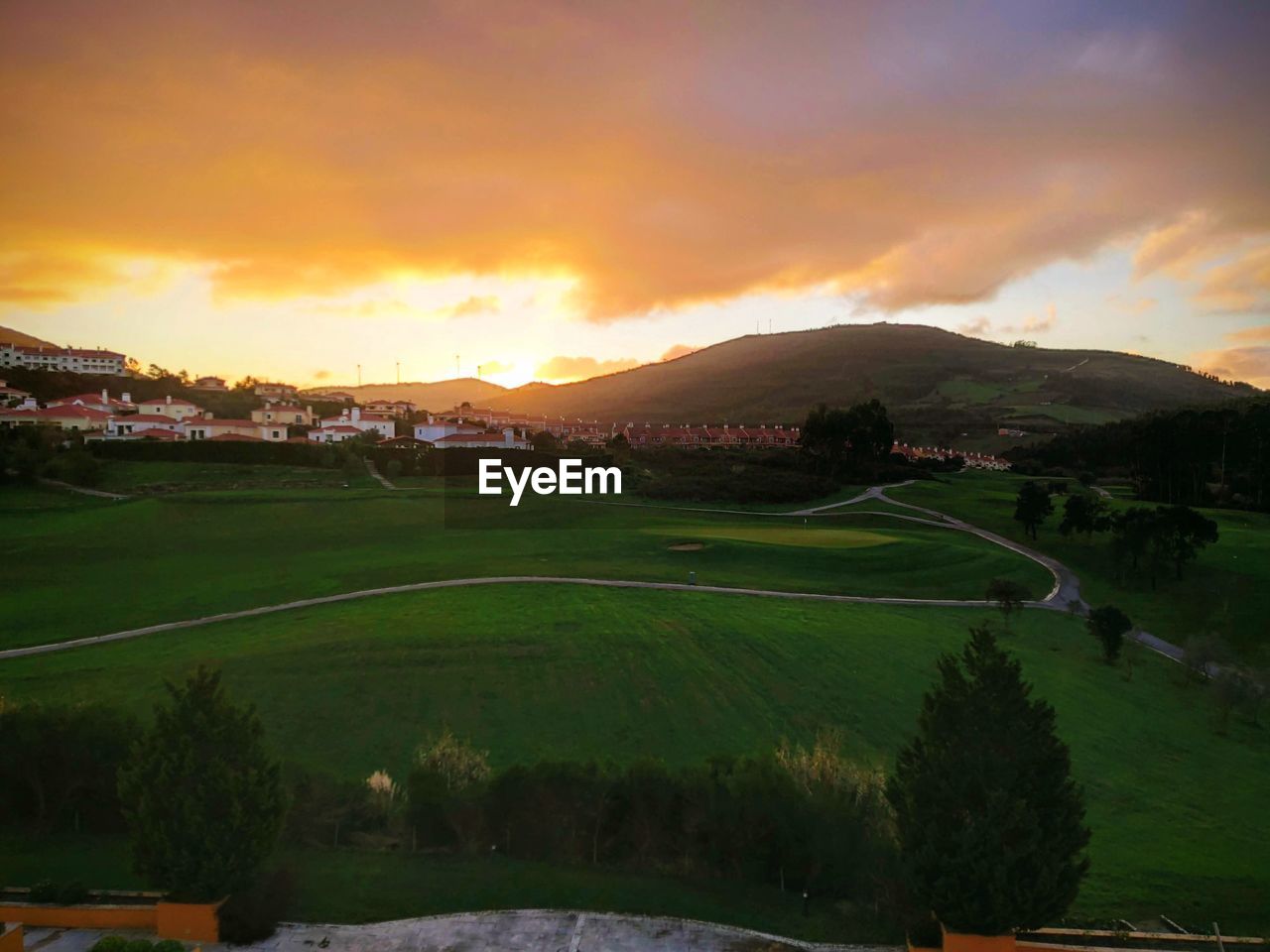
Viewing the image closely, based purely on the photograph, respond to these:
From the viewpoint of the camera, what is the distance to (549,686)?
27438mm

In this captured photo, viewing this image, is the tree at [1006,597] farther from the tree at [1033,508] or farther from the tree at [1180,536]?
the tree at [1033,508]

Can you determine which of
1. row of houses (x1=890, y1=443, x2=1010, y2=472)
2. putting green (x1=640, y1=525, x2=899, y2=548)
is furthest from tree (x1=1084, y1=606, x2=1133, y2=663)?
row of houses (x1=890, y1=443, x2=1010, y2=472)

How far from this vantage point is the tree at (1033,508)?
5819 centimetres

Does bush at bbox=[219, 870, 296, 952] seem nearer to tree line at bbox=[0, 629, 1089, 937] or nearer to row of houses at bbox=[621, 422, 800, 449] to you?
tree line at bbox=[0, 629, 1089, 937]

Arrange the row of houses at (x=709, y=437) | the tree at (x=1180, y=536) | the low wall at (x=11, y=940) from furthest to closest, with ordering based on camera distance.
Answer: the row of houses at (x=709, y=437) → the tree at (x=1180, y=536) → the low wall at (x=11, y=940)

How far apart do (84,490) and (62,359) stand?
72165mm

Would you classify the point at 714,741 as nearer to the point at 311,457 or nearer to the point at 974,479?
the point at 311,457

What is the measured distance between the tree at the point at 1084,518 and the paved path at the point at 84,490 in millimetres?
70976

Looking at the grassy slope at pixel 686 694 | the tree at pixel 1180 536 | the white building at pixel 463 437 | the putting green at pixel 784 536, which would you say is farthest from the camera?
the white building at pixel 463 437

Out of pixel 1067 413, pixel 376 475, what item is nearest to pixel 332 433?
pixel 376 475

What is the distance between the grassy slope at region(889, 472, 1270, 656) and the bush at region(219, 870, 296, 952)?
132 feet

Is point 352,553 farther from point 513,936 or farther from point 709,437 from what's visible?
point 709,437

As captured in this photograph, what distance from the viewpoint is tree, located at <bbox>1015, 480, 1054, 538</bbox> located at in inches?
2291

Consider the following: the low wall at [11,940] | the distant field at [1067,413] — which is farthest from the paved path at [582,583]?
the distant field at [1067,413]
